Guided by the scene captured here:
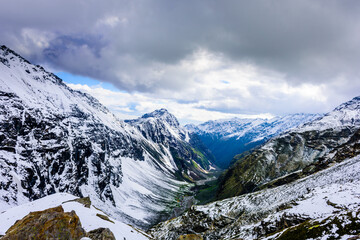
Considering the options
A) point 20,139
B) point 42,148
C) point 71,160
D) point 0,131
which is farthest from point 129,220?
point 0,131

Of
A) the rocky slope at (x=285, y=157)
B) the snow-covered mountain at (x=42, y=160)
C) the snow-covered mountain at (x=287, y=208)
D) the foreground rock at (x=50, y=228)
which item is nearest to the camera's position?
the foreground rock at (x=50, y=228)

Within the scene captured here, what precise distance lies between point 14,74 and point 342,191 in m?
242

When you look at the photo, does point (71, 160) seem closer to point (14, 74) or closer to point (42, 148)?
point (42, 148)

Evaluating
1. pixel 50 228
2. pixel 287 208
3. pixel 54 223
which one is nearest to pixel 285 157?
pixel 287 208

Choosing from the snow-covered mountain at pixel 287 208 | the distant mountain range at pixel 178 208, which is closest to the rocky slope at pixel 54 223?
the distant mountain range at pixel 178 208

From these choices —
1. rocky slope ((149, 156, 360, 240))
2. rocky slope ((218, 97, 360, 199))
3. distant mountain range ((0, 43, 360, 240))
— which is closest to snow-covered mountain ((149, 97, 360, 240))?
rocky slope ((149, 156, 360, 240))

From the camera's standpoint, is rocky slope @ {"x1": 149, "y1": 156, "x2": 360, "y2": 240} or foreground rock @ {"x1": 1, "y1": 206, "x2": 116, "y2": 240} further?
rocky slope @ {"x1": 149, "y1": 156, "x2": 360, "y2": 240}

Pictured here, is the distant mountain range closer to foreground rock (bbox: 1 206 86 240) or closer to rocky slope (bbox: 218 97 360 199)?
rocky slope (bbox: 218 97 360 199)

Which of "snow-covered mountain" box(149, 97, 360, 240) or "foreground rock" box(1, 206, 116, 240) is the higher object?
"foreground rock" box(1, 206, 116, 240)

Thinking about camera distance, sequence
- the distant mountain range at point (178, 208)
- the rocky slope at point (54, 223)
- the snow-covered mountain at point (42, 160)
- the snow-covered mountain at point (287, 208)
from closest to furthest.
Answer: the rocky slope at point (54, 223) < the snow-covered mountain at point (287, 208) < the distant mountain range at point (178, 208) < the snow-covered mountain at point (42, 160)

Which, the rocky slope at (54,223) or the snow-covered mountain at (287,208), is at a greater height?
the rocky slope at (54,223)

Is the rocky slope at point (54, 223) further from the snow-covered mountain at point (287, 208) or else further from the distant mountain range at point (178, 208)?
the snow-covered mountain at point (287, 208)

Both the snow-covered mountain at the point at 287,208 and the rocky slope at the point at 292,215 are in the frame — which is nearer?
the rocky slope at the point at 292,215

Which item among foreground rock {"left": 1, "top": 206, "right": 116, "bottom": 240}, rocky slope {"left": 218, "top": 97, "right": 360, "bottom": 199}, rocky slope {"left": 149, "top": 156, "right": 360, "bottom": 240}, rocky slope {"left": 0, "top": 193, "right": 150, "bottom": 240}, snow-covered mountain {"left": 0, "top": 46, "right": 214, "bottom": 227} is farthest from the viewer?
rocky slope {"left": 218, "top": 97, "right": 360, "bottom": 199}
